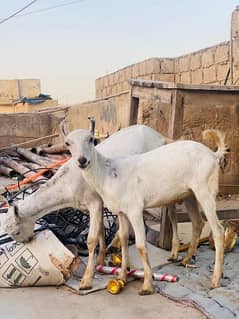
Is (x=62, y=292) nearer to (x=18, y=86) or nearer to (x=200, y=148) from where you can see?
(x=200, y=148)

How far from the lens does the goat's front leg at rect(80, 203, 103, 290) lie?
13.2ft

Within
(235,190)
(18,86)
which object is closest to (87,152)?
(235,190)

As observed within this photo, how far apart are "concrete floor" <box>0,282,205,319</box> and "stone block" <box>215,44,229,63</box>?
14.6 ft

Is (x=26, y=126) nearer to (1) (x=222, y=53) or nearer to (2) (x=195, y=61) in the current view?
(2) (x=195, y=61)

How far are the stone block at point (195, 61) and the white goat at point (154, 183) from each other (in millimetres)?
4423

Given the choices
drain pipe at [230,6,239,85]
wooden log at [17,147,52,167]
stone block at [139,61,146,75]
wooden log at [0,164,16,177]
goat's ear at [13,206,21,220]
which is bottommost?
wooden log at [0,164,16,177]

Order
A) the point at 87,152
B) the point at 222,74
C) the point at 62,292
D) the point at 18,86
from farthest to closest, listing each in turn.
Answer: the point at 18,86
the point at 222,74
the point at 62,292
the point at 87,152

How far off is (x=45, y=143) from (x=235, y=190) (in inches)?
246

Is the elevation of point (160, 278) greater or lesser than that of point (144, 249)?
lesser

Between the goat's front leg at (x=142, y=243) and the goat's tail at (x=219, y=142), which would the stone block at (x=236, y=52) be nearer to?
the goat's tail at (x=219, y=142)

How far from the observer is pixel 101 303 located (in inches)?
147

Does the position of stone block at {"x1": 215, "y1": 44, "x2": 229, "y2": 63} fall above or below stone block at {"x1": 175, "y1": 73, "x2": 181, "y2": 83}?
above

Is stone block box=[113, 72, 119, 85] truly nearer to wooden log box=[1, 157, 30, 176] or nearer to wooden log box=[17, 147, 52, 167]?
wooden log box=[17, 147, 52, 167]

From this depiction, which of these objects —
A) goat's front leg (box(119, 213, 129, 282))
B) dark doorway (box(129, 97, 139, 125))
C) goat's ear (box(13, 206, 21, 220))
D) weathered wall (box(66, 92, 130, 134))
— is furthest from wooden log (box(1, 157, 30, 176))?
goat's front leg (box(119, 213, 129, 282))
